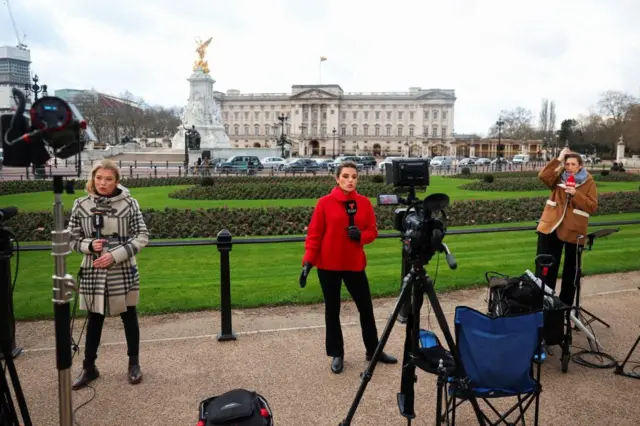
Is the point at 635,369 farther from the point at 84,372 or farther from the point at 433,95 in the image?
the point at 433,95

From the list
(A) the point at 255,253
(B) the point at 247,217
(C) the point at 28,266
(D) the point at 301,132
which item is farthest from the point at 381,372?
(D) the point at 301,132

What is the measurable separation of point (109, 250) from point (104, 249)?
0.05 meters

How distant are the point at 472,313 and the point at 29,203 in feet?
61.2

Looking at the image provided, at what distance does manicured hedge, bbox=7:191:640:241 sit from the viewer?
40.5 feet

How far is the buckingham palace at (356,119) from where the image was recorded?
395ft

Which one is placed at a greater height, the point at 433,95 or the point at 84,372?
the point at 433,95

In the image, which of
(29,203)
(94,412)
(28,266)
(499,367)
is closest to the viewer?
(499,367)

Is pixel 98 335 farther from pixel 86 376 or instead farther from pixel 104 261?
pixel 104 261

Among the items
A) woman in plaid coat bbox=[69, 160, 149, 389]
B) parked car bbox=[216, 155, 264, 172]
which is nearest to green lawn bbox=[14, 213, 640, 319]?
woman in plaid coat bbox=[69, 160, 149, 389]

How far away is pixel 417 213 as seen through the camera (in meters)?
3.71

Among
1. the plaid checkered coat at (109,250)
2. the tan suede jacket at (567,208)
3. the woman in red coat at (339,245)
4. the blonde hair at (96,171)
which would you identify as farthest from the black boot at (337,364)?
the tan suede jacket at (567,208)

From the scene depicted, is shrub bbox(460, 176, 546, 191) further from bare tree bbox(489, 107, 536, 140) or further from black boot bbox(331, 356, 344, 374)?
bare tree bbox(489, 107, 536, 140)

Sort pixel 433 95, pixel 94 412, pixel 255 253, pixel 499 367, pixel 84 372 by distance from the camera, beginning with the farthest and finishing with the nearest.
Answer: pixel 433 95, pixel 255 253, pixel 84 372, pixel 94 412, pixel 499 367

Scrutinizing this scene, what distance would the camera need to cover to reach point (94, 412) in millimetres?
4004
